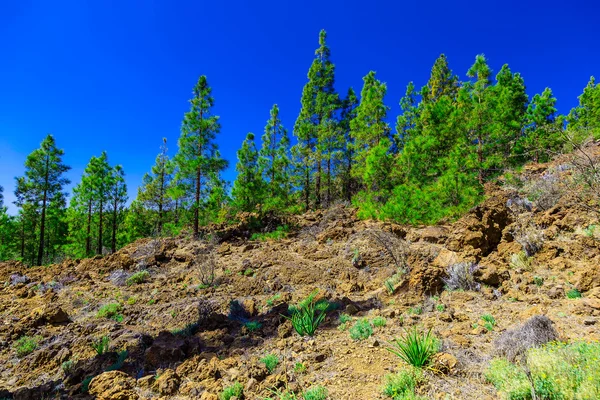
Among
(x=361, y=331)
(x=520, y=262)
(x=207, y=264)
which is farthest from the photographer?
(x=207, y=264)

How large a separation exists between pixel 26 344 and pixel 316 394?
7.44 meters

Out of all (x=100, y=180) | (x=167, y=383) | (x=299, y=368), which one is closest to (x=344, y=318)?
(x=299, y=368)

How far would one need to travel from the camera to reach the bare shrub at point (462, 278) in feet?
21.2

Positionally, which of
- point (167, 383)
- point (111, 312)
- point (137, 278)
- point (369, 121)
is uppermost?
point (369, 121)

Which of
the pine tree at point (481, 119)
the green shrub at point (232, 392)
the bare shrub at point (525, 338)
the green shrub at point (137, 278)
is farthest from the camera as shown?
the pine tree at point (481, 119)

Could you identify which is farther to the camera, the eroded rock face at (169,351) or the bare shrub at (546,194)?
the bare shrub at (546,194)

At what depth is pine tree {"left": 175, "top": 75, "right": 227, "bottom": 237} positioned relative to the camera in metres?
17.1

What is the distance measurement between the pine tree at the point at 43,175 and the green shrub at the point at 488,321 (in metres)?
27.0

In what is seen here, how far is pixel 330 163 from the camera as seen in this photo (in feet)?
69.9

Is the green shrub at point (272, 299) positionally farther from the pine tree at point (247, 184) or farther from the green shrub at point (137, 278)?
the pine tree at point (247, 184)

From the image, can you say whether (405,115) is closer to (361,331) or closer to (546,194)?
(546,194)

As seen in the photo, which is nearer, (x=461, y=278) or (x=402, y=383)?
(x=402, y=383)

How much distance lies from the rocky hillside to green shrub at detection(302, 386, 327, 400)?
232 millimetres

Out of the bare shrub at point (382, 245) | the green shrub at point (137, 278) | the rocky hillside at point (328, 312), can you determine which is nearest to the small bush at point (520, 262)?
the rocky hillside at point (328, 312)
